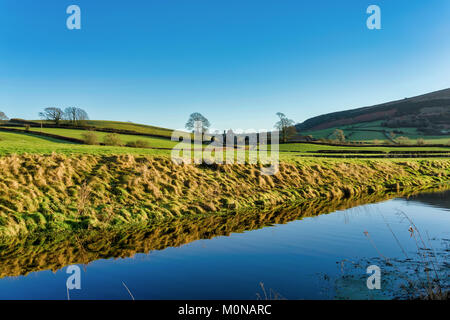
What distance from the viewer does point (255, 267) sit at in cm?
1186

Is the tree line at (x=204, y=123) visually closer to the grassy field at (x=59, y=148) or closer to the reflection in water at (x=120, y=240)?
the grassy field at (x=59, y=148)

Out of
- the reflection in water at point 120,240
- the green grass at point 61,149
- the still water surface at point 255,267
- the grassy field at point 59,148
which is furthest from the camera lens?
the grassy field at point 59,148

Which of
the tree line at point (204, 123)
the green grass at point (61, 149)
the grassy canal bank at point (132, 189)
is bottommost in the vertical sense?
the grassy canal bank at point (132, 189)

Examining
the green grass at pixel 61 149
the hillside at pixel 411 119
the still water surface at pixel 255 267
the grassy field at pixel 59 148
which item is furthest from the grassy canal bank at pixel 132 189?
the hillside at pixel 411 119

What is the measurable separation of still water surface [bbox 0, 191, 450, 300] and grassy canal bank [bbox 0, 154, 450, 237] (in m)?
6.08

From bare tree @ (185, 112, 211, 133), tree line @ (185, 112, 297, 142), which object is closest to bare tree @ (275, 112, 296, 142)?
tree line @ (185, 112, 297, 142)

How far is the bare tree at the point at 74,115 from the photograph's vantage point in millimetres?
99113

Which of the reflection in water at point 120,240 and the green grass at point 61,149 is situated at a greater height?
the green grass at point 61,149

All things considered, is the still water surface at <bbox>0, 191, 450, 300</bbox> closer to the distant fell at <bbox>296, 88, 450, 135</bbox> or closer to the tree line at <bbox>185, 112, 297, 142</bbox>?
the tree line at <bbox>185, 112, 297, 142</bbox>

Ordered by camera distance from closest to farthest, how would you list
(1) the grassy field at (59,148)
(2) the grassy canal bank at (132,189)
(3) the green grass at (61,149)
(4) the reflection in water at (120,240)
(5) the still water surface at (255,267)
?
1. (5) the still water surface at (255,267)
2. (4) the reflection in water at (120,240)
3. (2) the grassy canal bank at (132,189)
4. (3) the green grass at (61,149)
5. (1) the grassy field at (59,148)

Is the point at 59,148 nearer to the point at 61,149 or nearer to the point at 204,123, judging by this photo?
the point at 61,149

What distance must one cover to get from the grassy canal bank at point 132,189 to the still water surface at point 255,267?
6.08m

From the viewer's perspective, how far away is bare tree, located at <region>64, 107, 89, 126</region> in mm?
99113

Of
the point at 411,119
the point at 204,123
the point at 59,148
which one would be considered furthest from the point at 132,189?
the point at 411,119
